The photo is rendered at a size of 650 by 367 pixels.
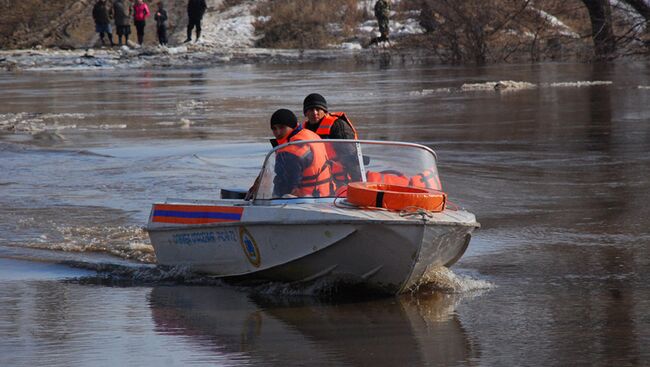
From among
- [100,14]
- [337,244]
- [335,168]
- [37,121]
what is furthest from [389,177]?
[100,14]

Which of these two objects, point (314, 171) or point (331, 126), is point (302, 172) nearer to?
point (314, 171)

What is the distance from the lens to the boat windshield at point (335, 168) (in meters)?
9.45

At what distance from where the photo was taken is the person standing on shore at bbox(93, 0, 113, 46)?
48.8 metres

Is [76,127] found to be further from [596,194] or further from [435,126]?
[596,194]

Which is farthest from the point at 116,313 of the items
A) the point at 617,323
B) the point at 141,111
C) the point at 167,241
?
the point at 141,111

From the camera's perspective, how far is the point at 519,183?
15078 millimetres

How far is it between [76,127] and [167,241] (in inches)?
508

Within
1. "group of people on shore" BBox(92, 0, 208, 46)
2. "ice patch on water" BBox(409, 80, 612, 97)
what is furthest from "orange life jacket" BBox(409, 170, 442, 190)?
"group of people on shore" BBox(92, 0, 208, 46)

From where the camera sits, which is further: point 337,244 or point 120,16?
point 120,16

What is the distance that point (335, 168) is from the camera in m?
9.58

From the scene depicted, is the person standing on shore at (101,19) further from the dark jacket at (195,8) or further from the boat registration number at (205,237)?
the boat registration number at (205,237)

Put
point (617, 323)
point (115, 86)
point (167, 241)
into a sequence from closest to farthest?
point (617, 323), point (167, 241), point (115, 86)

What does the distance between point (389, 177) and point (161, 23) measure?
40.3m

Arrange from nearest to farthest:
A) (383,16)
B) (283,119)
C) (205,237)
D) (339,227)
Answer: (339,227), (205,237), (283,119), (383,16)
